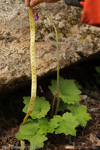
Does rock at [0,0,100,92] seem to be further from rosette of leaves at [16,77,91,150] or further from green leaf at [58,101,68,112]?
green leaf at [58,101,68,112]

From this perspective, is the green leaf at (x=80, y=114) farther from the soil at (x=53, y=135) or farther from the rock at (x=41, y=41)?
the rock at (x=41, y=41)

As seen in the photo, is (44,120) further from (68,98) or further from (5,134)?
(5,134)

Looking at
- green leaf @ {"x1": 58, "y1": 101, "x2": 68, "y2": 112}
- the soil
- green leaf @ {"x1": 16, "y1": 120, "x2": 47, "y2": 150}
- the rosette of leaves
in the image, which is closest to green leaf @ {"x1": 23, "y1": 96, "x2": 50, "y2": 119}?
the rosette of leaves

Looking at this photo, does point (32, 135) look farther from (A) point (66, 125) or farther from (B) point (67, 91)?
(B) point (67, 91)

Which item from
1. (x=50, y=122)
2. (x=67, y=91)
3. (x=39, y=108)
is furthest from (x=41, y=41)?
(x=50, y=122)

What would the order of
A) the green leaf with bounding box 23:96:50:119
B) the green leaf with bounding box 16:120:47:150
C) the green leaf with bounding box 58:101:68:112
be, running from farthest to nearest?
the green leaf with bounding box 58:101:68:112 < the green leaf with bounding box 23:96:50:119 < the green leaf with bounding box 16:120:47:150

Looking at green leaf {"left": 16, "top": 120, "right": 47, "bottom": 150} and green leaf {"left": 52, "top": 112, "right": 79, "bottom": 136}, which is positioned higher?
green leaf {"left": 52, "top": 112, "right": 79, "bottom": 136}

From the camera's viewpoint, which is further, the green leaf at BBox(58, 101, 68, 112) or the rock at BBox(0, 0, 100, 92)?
the green leaf at BBox(58, 101, 68, 112)
